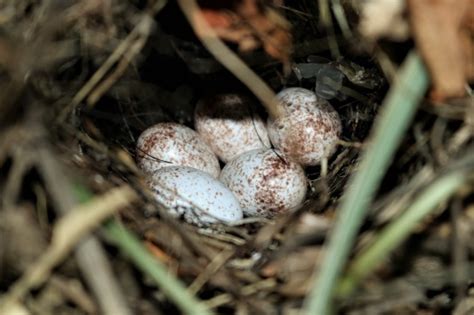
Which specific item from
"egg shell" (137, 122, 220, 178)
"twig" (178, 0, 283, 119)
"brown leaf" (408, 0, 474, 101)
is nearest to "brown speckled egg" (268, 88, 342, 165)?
"egg shell" (137, 122, 220, 178)

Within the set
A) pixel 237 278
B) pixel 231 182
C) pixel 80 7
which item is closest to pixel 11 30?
pixel 80 7

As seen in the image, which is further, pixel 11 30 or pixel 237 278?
pixel 237 278

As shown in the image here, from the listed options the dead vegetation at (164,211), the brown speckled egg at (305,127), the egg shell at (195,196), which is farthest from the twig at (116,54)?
the brown speckled egg at (305,127)

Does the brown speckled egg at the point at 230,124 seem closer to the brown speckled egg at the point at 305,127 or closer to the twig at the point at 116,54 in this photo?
the brown speckled egg at the point at 305,127

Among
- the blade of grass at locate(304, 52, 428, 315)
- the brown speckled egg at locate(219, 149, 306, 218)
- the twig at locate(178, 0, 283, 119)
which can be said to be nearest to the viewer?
the blade of grass at locate(304, 52, 428, 315)

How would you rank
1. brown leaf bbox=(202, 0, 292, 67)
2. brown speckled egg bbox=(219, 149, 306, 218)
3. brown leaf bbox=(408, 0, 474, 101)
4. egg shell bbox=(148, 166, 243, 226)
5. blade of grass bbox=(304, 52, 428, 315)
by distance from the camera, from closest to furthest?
blade of grass bbox=(304, 52, 428, 315), brown leaf bbox=(408, 0, 474, 101), brown leaf bbox=(202, 0, 292, 67), egg shell bbox=(148, 166, 243, 226), brown speckled egg bbox=(219, 149, 306, 218)

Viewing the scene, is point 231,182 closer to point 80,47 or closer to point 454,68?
point 80,47

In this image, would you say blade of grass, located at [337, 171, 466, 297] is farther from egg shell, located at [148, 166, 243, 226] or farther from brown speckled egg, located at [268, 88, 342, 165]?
brown speckled egg, located at [268, 88, 342, 165]
